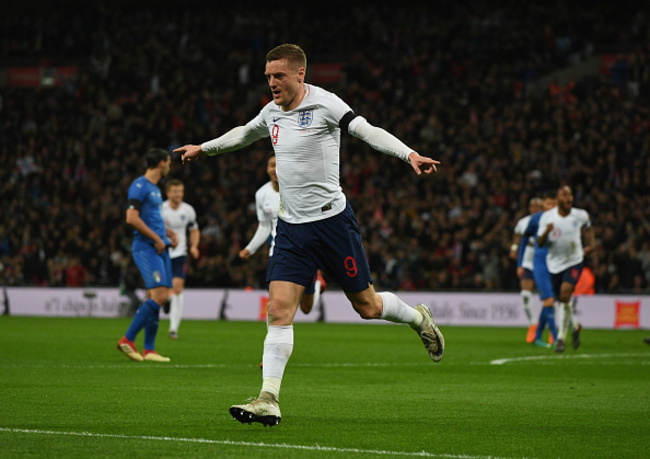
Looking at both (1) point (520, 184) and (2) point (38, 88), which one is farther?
(2) point (38, 88)

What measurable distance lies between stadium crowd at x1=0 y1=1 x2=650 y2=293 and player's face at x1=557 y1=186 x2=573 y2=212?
890 cm

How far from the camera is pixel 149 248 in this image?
489 inches

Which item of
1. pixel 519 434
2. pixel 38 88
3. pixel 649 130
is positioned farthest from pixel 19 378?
pixel 38 88

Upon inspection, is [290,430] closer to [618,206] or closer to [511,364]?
[511,364]

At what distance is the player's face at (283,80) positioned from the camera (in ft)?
22.8

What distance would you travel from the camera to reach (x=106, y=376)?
33.8 ft

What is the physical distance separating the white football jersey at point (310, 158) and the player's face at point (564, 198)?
917 centimetres

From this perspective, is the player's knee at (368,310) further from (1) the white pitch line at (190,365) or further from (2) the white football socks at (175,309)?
(2) the white football socks at (175,309)

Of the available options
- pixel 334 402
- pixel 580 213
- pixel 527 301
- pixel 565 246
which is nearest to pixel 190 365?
pixel 334 402

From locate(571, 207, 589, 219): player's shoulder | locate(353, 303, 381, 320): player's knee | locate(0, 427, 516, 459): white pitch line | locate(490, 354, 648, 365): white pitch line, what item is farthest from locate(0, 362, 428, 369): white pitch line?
locate(0, 427, 516, 459): white pitch line

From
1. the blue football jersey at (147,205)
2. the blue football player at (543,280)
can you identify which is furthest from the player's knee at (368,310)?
the blue football player at (543,280)

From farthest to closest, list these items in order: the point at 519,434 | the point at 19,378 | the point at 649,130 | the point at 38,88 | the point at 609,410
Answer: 1. the point at 38,88
2. the point at 649,130
3. the point at 19,378
4. the point at 609,410
5. the point at 519,434

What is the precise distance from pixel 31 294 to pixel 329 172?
22.5 meters

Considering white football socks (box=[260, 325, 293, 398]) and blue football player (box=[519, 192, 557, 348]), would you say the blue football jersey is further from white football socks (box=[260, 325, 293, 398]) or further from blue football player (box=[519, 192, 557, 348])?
blue football player (box=[519, 192, 557, 348])
